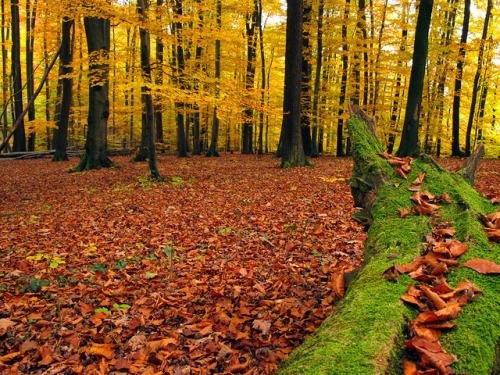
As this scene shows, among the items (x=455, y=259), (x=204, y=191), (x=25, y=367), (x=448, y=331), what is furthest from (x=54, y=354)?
(x=204, y=191)

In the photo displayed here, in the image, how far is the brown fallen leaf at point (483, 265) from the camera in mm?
1543

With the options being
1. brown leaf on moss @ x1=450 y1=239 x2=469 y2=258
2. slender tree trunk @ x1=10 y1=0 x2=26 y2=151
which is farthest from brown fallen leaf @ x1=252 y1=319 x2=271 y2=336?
slender tree trunk @ x1=10 y1=0 x2=26 y2=151

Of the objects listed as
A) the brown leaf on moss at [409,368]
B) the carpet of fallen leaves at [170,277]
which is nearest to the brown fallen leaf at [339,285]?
the carpet of fallen leaves at [170,277]

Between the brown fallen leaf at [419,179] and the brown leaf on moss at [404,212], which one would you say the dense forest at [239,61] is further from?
the brown leaf on moss at [404,212]

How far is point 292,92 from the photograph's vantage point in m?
10.6

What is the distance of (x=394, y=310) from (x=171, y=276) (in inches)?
110

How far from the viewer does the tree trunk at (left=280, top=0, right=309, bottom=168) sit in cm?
1045

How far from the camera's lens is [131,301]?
3133 millimetres

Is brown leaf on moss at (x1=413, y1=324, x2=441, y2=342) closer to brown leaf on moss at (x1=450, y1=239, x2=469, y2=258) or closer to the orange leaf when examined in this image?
brown leaf on moss at (x1=450, y1=239, x2=469, y2=258)

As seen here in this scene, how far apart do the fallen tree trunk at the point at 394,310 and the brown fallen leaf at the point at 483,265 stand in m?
0.03

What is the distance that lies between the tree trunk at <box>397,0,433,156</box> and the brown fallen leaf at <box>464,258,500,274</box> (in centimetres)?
876

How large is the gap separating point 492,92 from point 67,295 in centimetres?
2761

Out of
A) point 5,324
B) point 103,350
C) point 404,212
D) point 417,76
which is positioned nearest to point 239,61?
point 417,76

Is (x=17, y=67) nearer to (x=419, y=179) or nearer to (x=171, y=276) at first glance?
(x=171, y=276)
